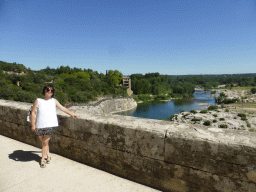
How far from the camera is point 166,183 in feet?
6.48

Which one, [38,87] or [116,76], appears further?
[116,76]

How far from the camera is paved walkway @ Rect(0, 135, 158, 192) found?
206cm

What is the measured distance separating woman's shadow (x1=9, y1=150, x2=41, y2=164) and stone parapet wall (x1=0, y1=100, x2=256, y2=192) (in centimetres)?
35

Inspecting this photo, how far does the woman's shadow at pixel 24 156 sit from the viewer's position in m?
2.77

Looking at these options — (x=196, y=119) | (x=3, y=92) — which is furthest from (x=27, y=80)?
(x=196, y=119)

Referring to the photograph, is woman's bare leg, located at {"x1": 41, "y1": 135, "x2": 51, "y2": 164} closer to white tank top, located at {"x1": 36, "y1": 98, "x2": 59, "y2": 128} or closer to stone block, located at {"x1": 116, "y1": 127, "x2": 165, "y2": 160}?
white tank top, located at {"x1": 36, "y1": 98, "x2": 59, "y2": 128}

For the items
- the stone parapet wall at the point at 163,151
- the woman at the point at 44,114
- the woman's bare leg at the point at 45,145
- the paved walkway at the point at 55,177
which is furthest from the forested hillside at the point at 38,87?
the stone parapet wall at the point at 163,151

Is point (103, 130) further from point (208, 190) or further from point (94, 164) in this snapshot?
point (208, 190)

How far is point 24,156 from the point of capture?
113 inches

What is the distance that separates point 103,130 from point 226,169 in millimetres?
1531

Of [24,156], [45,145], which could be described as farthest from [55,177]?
[24,156]

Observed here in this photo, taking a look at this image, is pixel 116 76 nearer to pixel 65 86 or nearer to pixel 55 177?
pixel 65 86

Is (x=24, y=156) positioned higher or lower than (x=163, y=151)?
lower

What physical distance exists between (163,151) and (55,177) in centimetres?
155
